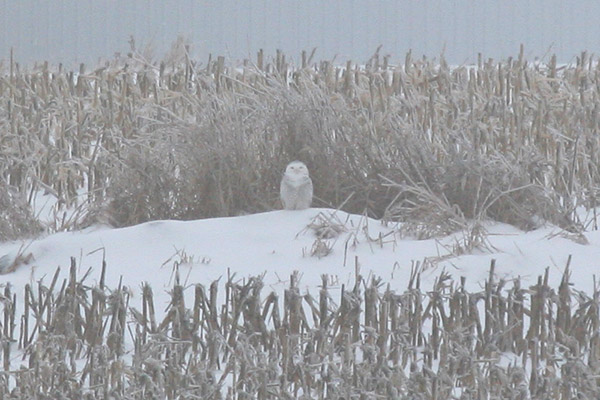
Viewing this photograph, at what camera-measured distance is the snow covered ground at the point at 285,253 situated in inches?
251

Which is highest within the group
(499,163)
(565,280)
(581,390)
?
(499,163)

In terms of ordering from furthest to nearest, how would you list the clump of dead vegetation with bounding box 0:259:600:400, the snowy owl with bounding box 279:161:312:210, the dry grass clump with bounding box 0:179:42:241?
the dry grass clump with bounding box 0:179:42:241 → the snowy owl with bounding box 279:161:312:210 → the clump of dead vegetation with bounding box 0:259:600:400

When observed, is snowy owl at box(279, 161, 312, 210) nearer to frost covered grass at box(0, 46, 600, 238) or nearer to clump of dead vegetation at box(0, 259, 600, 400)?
frost covered grass at box(0, 46, 600, 238)

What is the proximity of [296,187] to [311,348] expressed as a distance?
2.21 m

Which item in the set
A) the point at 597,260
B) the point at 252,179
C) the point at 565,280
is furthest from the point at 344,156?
the point at 565,280

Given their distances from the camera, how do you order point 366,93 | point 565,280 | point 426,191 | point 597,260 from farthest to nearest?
point 366,93
point 426,191
point 597,260
point 565,280

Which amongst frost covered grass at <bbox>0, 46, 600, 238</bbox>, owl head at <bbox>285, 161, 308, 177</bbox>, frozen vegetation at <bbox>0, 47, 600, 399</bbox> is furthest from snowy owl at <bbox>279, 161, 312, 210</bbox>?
frost covered grass at <bbox>0, 46, 600, 238</bbox>

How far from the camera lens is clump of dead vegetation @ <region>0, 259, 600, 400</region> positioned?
4664 mm

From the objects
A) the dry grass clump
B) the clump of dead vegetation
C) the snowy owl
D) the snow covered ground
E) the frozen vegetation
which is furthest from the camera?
the dry grass clump

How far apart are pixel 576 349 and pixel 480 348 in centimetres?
49

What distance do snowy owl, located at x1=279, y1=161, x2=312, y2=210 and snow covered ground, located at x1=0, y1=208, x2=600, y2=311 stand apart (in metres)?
0.07

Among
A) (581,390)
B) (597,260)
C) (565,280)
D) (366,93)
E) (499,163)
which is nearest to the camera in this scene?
(581,390)

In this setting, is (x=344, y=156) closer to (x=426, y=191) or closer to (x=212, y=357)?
(x=426, y=191)

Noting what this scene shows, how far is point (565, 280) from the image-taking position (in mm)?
5430
